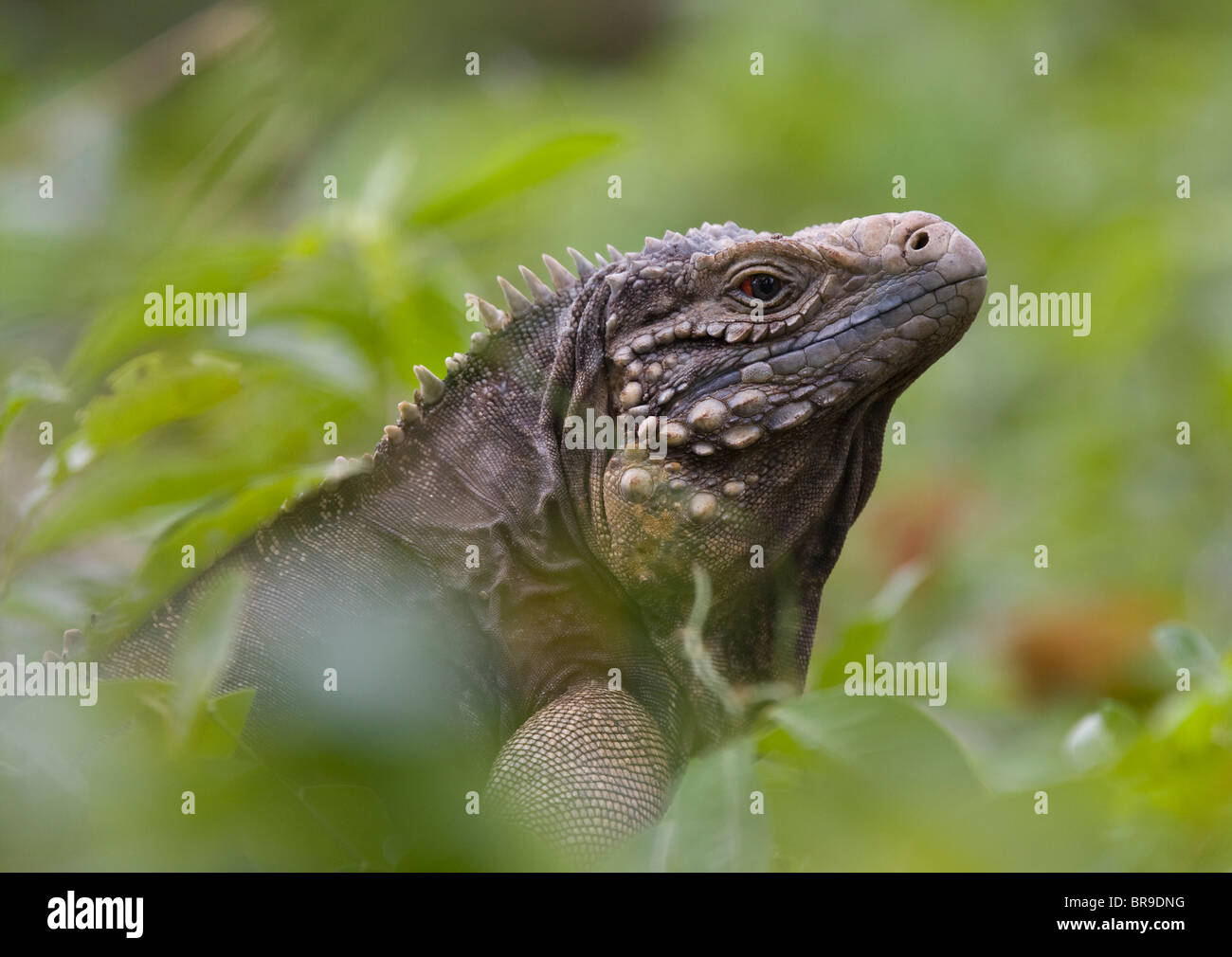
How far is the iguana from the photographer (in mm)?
4105

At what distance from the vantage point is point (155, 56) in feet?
27.0

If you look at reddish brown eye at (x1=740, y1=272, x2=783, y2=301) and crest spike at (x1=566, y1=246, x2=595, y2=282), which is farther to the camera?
crest spike at (x1=566, y1=246, x2=595, y2=282)

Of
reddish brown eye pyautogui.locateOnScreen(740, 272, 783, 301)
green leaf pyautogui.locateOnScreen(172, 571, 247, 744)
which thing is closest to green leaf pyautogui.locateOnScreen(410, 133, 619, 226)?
reddish brown eye pyautogui.locateOnScreen(740, 272, 783, 301)

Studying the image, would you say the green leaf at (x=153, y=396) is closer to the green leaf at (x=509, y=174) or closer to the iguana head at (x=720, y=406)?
the iguana head at (x=720, y=406)

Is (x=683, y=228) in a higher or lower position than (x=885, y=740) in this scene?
higher

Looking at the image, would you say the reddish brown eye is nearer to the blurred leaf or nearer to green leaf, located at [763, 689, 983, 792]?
green leaf, located at [763, 689, 983, 792]

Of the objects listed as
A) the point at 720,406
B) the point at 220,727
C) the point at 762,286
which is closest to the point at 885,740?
the point at 220,727

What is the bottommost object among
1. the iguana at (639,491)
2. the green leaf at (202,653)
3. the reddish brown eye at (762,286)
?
the green leaf at (202,653)

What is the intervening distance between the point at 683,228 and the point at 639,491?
21.1 feet

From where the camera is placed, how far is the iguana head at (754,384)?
4172 millimetres

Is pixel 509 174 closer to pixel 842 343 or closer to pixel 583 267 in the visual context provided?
pixel 583 267

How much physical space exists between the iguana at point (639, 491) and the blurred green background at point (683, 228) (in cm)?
34

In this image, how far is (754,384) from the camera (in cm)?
423

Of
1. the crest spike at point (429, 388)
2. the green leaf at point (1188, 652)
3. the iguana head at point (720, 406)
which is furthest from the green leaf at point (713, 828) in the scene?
the crest spike at point (429, 388)
